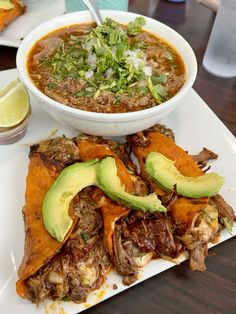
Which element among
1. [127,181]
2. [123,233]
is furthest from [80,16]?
[123,233]

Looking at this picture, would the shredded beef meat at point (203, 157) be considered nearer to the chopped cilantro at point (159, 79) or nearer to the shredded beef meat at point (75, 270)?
the chopped cilantro at point (159, 79)

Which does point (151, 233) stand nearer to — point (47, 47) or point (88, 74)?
point (88, 74)

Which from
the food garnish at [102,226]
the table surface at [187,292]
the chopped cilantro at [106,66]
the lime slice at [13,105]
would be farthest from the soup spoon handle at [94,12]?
the table surface at [187,292]

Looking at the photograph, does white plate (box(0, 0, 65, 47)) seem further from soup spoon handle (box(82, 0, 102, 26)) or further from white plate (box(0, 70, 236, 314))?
soup spoon handle (box(82, 0, 102, 26))

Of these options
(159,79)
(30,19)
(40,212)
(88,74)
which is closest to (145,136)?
(159,79)

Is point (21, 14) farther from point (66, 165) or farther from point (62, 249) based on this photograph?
point (62, 249)

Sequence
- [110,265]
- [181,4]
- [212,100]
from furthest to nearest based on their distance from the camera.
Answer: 1. [181,4]
2. [212,100]
3. [110,265]
